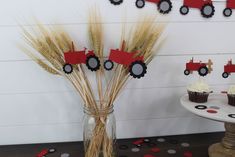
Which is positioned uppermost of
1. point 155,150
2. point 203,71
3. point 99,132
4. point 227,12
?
point 227,12

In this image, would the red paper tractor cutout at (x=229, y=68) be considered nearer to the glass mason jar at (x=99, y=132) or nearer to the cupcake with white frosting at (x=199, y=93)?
the cupcake with white frosting at (x=199, y=93)

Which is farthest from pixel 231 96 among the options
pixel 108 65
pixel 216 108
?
pixel 108 65

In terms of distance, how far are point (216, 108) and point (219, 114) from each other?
0.05 meters

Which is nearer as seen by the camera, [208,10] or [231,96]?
[231,96]

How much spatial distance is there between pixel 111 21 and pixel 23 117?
1.44 feet

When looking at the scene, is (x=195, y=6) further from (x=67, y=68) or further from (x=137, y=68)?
(x=67, y=68)

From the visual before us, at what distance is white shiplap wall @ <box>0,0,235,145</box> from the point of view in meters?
0.88

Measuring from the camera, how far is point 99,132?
79 cm

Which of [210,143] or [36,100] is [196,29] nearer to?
[210,143]

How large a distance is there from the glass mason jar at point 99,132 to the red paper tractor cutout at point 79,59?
0.12m

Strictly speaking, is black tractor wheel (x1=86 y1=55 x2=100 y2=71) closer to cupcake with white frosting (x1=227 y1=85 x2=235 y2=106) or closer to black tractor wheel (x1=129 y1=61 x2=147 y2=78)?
black tractor wheel (x1=129 y1=61 x2=147 y2=78)

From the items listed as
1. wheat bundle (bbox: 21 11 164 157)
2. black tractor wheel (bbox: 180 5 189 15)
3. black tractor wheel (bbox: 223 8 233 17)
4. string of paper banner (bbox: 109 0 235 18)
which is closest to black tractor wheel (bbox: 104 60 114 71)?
wheat bundle (bbox: 21 11 164 157)

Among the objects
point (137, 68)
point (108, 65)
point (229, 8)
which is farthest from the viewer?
point (229, 8)

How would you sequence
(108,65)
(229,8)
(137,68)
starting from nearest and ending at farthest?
(137,68) → (108,65) → (229,8)
